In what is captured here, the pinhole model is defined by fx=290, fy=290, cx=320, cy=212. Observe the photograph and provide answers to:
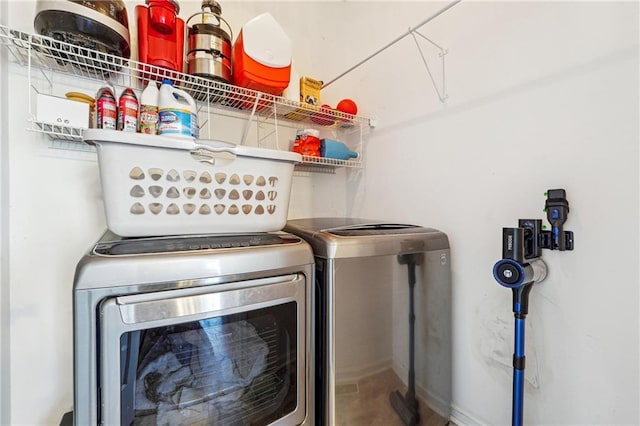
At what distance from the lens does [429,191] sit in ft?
4.15

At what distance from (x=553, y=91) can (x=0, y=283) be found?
186cm

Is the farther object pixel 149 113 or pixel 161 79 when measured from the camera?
pixel 161 79

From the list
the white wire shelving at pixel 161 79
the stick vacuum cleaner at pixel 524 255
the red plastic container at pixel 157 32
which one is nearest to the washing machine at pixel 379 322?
the stick vacuum cleaner at pixel 524 255

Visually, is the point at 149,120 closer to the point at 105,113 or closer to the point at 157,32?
the point at 105,113

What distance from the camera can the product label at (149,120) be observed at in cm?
97

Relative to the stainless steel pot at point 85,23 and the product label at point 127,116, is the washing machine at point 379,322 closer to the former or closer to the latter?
the product label at point 127,116

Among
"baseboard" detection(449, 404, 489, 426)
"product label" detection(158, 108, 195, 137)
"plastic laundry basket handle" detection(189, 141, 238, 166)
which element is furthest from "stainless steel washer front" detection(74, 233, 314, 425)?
"baseboard" detection(449, 404, 489, 426)

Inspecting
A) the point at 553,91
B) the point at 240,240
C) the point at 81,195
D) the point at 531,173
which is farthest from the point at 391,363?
the point at 81,195

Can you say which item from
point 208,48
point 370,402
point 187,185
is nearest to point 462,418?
point 370,402

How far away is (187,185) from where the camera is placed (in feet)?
2.77

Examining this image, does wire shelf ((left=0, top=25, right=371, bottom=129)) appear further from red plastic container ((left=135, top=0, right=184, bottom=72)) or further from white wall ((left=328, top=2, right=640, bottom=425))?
white wall ((left=328, top=2, right=640, bottom=425))

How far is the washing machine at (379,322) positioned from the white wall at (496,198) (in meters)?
0.13

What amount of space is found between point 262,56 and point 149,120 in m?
0.51

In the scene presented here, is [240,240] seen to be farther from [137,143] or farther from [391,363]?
[391,363]
